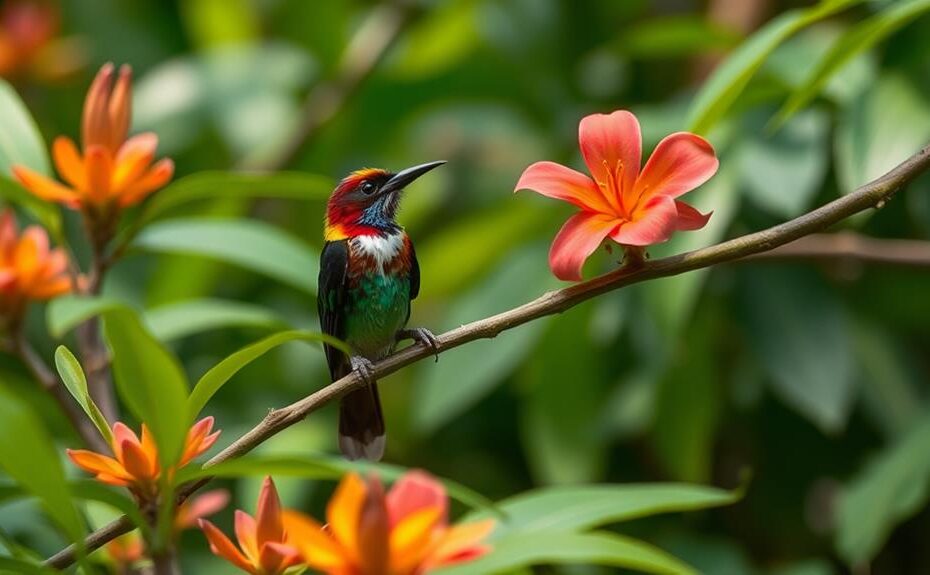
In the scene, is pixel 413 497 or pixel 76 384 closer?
pixel 413 497

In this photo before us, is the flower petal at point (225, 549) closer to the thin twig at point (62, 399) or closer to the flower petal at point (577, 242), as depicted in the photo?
the flower petal at point (577, 242)

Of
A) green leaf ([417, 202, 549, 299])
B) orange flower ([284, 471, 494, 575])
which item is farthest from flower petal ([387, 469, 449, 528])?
green leaf ([417, 202, 549, 299])

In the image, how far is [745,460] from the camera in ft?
8.67

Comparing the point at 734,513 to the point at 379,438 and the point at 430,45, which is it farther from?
the point at 430,45

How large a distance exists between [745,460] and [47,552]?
55.7 inches

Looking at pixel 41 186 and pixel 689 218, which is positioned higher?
pixel 41 186

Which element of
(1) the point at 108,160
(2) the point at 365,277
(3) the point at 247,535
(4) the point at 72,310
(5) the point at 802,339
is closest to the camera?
(3) the point at 247,535

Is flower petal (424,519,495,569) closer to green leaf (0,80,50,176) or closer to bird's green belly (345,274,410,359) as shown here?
bird's green belly (345,274,410,359)

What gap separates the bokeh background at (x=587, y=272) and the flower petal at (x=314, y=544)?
0.87 metres

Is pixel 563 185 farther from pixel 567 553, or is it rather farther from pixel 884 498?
pixel 884 498

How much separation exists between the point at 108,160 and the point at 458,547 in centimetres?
76

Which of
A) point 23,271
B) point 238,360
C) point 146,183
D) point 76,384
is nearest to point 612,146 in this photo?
point 238,360

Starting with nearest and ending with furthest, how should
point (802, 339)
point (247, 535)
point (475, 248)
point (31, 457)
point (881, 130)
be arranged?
1. point (31, 457)
2. point (247, 535)
3. point (881, 130)
4. point (802, 339)
5. point (475, 248)

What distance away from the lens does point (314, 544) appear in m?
0.68
